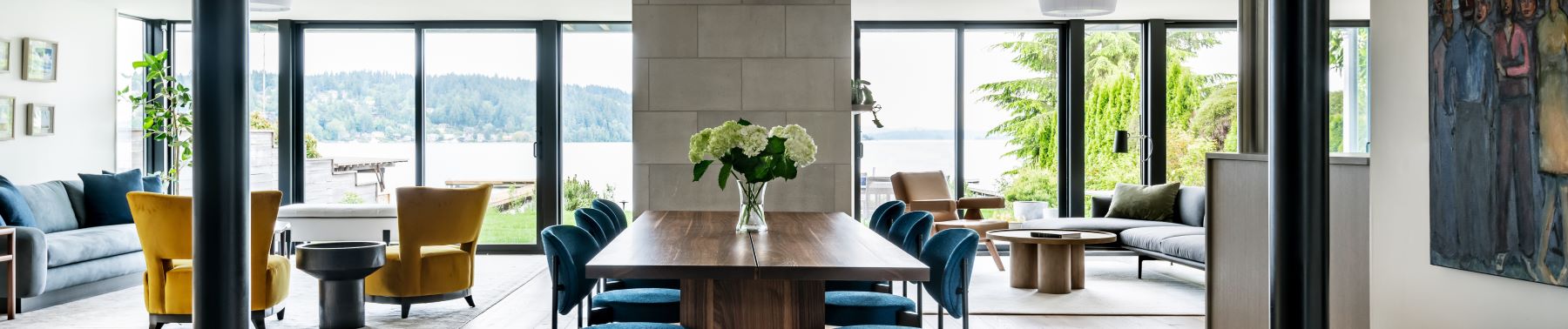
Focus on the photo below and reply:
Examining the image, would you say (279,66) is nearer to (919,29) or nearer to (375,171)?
(375,171)

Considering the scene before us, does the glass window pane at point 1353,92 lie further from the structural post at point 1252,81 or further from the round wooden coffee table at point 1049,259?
the structural post at point 1252,81

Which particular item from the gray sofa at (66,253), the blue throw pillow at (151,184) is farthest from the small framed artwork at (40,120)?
the gray sofa at (66,253)

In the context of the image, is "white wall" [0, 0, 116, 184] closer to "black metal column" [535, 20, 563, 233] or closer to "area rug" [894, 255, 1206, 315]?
"black metal column" [535, 20, 563, 233]

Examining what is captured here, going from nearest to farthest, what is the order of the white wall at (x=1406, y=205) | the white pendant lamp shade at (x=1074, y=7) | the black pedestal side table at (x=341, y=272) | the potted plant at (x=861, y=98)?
1. the white wall at (x=1406, y=205)
2. the black pedestal side table at (x=341, y=272)
3. the white pendant lamp shade at (x=1074, y=7)
4. the potted plant at (x=861, y=98)

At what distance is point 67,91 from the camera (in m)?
7.32

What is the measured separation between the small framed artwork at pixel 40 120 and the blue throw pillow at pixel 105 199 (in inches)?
21.8

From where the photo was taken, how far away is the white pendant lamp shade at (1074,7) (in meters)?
5.99

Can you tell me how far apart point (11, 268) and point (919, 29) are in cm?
611

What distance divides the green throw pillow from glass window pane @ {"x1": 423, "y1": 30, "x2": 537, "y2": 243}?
463 centimetres

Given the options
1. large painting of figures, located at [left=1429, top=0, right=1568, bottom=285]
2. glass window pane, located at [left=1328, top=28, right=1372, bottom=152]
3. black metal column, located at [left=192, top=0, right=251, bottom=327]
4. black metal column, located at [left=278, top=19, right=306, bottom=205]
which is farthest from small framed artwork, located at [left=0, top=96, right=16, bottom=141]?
glass window pane, located at [left=1328, top=28, right=1372, bottom=152]

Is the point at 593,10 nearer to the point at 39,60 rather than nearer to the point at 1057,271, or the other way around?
the point at 39,60

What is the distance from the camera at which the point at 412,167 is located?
8531 mm

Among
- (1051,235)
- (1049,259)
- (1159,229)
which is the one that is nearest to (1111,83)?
(1159,229)

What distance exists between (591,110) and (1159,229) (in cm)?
453
